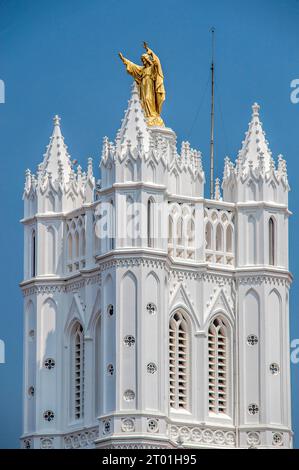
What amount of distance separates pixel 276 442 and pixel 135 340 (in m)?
5.48

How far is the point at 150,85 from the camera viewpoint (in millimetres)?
117375

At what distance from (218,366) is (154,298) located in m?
3.60

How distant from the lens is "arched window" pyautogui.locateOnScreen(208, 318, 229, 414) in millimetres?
115438

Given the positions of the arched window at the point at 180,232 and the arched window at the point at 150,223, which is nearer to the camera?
the arched window at the point at 150,223

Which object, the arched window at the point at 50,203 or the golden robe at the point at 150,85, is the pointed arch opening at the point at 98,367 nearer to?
the arched window at the point at 50,203

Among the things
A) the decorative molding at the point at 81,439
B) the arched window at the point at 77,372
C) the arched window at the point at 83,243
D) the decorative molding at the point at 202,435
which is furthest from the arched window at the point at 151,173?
the decorative molding at the point at 81,439

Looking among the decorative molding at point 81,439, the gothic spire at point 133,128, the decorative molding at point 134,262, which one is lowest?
the decorative molding at point 81,439

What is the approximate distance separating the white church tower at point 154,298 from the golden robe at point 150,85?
96 cm

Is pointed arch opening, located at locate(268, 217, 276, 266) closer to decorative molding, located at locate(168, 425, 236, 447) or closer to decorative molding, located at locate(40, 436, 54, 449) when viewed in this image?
decorative molding, located at locate(168, 425, 236, 447)

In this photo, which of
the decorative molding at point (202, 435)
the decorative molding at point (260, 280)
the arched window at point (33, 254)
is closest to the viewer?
the decorative molding at point (202, 435)

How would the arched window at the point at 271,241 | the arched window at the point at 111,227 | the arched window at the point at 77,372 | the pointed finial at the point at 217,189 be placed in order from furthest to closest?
1. the pointed finial at the point at 217,189
2. the arched window at the point at 271,241
3. the arched window at the point at 77,372
4. the arched window at the point at 111,227

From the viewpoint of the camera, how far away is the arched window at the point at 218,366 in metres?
115

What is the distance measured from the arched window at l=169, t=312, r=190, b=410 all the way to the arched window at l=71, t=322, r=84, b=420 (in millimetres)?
2910
